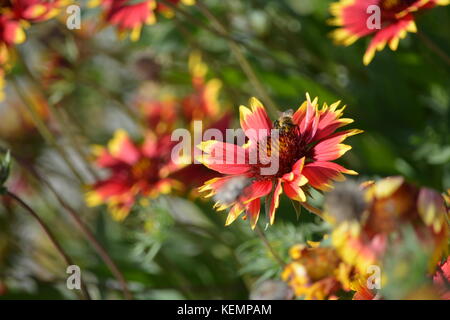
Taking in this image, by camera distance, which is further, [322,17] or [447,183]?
[322,17]

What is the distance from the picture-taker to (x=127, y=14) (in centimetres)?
75

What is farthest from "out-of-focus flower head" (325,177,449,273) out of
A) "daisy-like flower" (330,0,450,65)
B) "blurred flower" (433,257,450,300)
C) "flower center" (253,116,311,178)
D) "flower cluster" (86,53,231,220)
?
"flower cluster" (86,53,231,220)

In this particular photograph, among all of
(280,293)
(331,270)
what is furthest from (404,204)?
(280,293)

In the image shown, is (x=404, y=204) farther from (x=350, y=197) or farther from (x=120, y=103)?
(x=120, y=103)

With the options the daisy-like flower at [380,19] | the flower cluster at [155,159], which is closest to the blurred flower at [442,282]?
the daisy-like flower at [380,19]

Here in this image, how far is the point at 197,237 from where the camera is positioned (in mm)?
965

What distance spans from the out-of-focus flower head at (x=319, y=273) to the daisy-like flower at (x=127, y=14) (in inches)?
13.8

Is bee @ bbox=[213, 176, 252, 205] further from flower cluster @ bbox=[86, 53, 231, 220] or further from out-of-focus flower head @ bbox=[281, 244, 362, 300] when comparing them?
flower cluster @ bbox=[86, 53, 231, 220]

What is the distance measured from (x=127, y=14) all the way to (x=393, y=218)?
1.61 ft

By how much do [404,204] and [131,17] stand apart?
477mm

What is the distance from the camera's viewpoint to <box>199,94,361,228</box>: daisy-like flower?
0.45m

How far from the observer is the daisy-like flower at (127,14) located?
28.8 inches

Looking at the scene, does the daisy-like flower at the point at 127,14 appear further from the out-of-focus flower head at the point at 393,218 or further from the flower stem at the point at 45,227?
the out-of-focus flower head at the point at 393,218

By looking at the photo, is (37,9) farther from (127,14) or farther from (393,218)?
(393,218)
